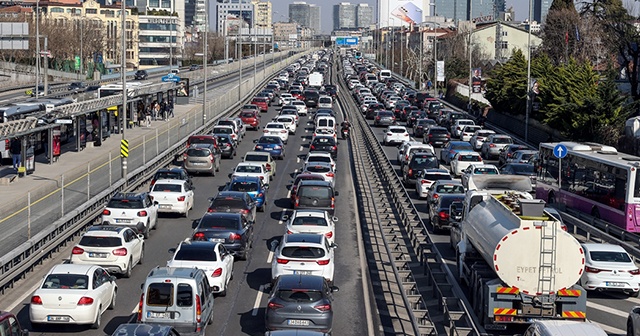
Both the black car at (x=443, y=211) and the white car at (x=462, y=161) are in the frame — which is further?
the white car at (x=462, y=161)

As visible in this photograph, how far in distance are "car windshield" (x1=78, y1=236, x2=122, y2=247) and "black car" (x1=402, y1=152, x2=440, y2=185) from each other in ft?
64.8

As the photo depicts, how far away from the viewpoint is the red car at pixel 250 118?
6669 cm

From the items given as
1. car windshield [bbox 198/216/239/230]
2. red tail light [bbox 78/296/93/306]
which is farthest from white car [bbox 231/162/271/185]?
red tail light [bbox 78/296/93/306]

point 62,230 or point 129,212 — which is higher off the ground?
point 129,212

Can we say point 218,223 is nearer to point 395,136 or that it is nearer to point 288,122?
point 395,136

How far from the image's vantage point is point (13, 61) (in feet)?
401

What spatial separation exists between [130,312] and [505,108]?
5810 centimetres

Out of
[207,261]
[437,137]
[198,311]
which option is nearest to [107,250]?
[207,261]

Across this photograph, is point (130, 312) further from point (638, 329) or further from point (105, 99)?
point (105, 99)

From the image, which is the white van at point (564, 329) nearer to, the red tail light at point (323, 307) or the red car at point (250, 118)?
the red tail light at point (323, 307)

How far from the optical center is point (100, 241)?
2403 centimetres

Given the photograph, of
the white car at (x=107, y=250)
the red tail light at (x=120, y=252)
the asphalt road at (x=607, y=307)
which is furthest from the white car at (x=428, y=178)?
the red tail light at (x=120, y=252)

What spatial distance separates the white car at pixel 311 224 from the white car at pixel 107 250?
5.00 metres

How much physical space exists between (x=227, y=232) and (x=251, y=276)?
1730mm
